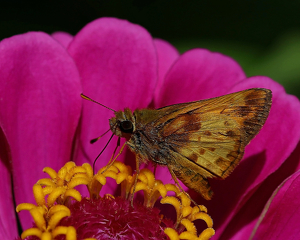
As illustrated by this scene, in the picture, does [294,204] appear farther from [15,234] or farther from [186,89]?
[15,234]

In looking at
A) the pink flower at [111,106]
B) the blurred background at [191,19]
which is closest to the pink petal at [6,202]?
the pink flower at [111,106]

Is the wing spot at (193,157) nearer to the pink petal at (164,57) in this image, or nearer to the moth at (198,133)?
the moth at (198,133)

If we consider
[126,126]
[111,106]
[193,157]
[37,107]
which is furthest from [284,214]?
[37,107]

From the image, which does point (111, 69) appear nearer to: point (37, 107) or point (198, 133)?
point (37, 107)

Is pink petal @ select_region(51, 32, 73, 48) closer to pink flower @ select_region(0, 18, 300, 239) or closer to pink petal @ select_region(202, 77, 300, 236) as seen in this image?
pink flower @ select_region(0, 18, 300, 239)

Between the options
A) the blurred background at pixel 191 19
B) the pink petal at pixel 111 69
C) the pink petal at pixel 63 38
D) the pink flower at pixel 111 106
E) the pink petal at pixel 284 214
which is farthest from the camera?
the blurred background at pixel 191 19

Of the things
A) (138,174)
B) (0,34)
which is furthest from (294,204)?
(0,34)
